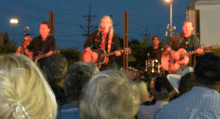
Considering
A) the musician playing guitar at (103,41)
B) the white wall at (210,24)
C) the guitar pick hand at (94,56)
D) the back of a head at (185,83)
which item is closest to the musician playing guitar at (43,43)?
the musician playing guitar at (103,41)

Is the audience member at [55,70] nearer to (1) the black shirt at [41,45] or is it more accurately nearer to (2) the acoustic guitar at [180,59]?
(1) the black shirt at [41,45]

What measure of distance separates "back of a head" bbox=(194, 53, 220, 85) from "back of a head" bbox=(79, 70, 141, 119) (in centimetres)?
58

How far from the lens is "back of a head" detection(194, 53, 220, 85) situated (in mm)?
2037

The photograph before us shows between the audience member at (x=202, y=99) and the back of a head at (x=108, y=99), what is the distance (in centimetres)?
39

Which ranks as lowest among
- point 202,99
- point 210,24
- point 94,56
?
point 202,99

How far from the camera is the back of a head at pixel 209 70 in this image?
204cm

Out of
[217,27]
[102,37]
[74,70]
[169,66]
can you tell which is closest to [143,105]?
[74,70]

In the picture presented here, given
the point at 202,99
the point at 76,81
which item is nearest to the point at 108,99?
the point at 202,99

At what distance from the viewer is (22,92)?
1.12 meters

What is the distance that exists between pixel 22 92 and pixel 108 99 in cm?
60

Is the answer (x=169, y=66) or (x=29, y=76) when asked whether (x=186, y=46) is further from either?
(x=29, y=76)

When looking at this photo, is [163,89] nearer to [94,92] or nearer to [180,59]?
[94,92]

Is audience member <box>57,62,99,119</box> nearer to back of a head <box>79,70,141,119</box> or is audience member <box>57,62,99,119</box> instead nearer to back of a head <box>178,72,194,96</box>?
back of a head <box>79,70,141,119</box>

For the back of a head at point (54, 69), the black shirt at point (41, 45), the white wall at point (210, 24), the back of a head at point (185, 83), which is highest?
the white wall at point (210, 24)
